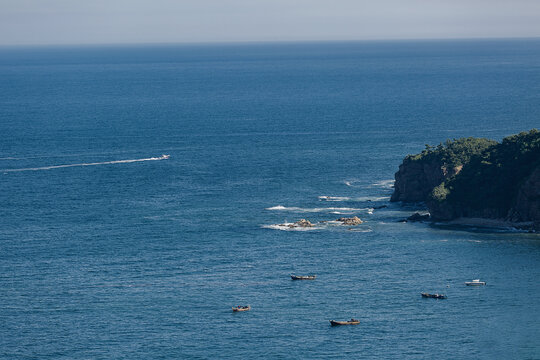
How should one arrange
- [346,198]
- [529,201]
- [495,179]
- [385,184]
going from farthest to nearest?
[385,184], [346,198], [495,179], [529,201]

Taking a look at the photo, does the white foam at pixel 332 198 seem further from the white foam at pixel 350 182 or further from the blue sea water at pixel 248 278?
the white foam at pixel 350 182

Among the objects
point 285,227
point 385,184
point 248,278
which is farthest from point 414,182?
point 248,278

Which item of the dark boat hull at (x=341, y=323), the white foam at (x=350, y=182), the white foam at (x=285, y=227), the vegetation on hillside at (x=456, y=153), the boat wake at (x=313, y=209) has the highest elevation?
the vegetation on hillside at (x=456, y=153)

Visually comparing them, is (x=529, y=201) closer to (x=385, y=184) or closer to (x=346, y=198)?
(x=346, y=198)

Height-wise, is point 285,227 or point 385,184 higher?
point 385,184

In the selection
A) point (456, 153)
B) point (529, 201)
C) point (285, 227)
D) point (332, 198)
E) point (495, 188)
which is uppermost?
point (456, 153)

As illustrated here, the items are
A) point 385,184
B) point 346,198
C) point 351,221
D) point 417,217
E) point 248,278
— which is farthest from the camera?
point 385,184

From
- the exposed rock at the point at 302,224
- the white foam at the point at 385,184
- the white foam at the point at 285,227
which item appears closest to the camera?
the white foam at the point at 285,227

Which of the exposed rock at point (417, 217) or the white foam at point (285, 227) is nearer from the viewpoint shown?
the white foam at point (285, 227)

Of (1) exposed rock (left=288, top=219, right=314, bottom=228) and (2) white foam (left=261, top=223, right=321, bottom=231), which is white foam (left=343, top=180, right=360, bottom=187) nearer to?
(1) exposed rock (left=288, top=219, right=314, bottom=228)

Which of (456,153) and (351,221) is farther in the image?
(456,153)

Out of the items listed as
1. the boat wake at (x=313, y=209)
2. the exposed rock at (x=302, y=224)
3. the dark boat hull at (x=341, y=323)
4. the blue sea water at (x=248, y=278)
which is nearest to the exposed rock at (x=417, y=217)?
the blue sea water at (x=248, y=278)

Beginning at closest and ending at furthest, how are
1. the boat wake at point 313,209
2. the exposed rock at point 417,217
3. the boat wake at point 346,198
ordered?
the exposed rock at point 417,217 → the boat wake at point 313,209 → the boat wake at point 346,198
